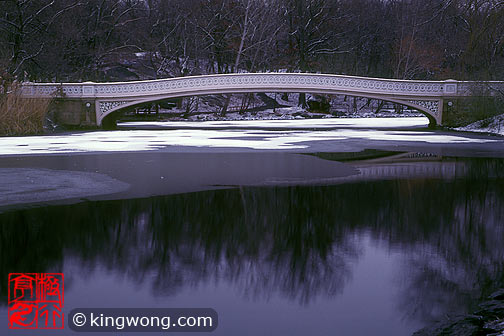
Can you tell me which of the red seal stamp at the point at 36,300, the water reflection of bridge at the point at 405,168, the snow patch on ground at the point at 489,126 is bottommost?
the red seal stamp at the point at 36,300

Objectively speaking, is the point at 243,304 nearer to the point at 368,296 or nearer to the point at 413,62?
the point at 368,296

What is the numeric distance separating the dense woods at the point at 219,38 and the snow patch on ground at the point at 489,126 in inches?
445

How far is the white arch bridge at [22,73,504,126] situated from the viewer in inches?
1032

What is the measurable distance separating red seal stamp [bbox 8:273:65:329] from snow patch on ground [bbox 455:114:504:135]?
64.6ft

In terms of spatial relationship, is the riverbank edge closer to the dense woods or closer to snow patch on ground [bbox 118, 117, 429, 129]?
snow patch on ground [bbox 118, 117, 429, 129]

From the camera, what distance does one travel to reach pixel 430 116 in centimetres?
2759

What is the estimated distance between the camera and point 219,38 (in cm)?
4294

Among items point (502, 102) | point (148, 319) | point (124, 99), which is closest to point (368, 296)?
point (148, 319)

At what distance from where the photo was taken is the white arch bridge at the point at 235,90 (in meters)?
26.2

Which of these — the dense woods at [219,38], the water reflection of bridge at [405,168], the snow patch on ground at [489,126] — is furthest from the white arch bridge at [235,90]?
the water reflection of bridge at [405,168]

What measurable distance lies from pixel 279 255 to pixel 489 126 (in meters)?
20.0

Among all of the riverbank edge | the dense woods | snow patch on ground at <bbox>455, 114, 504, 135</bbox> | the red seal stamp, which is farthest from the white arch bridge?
the riverbank edge

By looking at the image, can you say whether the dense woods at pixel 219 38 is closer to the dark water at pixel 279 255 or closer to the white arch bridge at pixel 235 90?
the white arch bridge at pixel 235 90

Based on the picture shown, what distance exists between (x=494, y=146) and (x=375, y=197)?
9803 mm
